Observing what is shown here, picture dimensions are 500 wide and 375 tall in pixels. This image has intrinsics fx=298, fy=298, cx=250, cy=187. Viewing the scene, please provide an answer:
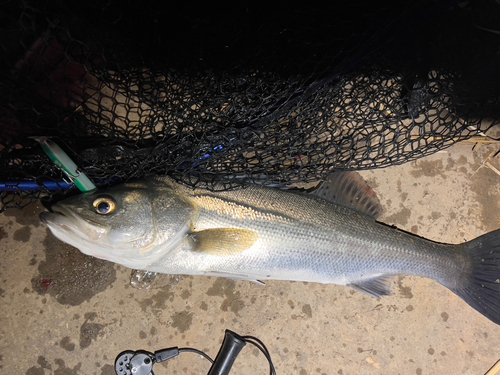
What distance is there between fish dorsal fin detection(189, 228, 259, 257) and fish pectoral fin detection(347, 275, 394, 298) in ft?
2.90

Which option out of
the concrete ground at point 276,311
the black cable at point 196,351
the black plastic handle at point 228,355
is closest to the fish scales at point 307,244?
the concrete ground at point 276,311

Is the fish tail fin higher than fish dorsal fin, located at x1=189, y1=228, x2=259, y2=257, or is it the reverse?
the fish tail fin

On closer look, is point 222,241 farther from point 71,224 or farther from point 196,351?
point 196,351

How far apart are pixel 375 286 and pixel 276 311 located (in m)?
0.79

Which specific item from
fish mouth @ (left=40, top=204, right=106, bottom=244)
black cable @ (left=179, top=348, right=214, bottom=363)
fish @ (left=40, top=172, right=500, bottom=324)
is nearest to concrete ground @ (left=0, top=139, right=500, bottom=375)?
black cable @ (left=179, top=348, right=214, bottom=363)

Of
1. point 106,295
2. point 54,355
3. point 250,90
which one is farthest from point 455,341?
point 54,355

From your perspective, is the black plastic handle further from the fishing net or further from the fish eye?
the fish eye

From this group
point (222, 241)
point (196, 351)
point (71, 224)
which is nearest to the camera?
point (71, 224)

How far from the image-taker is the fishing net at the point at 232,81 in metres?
1.87

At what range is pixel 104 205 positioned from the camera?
1792mm

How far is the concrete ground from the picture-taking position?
233 cm

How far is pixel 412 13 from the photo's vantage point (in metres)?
1.83

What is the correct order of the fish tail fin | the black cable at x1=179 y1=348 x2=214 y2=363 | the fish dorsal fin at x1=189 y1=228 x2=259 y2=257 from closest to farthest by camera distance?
the fish dorsal fin at x1=189 y1=228 x2=259 y2=257 < the fish tail fin < the black cable at x1=179 y1=348 x2=214 y2=363

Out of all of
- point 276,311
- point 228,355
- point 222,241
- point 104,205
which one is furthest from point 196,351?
point 104,205
